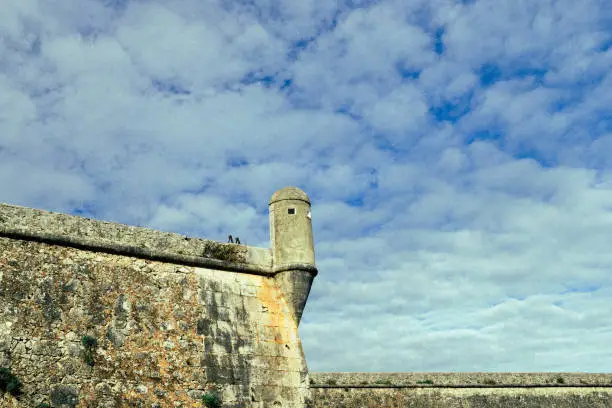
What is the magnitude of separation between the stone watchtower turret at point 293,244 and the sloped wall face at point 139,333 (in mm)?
396

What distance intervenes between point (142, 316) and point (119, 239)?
5.56 feet

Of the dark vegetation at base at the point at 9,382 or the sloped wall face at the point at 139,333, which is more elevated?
the sloped wall face at the point at 139,333

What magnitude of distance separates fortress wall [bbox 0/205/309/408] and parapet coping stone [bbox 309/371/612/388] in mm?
8724

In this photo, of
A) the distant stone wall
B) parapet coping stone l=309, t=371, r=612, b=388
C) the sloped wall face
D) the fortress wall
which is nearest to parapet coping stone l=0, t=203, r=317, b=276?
the fortress wall

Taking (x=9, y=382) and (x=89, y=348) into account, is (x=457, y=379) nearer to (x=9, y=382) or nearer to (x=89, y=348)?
(x=89, y=348)

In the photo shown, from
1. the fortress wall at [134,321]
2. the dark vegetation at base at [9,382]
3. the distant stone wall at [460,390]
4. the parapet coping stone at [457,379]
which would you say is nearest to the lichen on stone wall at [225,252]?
the fortress wall at [134,321]

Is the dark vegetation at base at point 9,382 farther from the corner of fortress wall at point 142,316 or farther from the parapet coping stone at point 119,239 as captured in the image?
the parapet coping stone at point 119,239

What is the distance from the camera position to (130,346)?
11680mm

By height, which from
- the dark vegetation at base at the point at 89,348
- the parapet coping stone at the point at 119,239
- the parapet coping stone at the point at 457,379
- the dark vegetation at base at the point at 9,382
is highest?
the parapet coping stone at the point at 119,239

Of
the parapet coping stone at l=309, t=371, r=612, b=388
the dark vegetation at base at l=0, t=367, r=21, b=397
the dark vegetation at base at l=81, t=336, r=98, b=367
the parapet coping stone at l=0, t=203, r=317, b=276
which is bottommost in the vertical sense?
the dark vegetation at base at l=0, t=367, r=21, b=397

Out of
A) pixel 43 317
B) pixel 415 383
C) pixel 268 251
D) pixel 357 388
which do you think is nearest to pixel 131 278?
pixel 43 317

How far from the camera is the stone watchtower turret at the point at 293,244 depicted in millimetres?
14375

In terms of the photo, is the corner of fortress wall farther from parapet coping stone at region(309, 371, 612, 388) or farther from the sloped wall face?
parapet coping stone at region(309, 371, 612, 388)

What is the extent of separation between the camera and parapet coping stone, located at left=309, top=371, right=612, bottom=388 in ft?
74.2
